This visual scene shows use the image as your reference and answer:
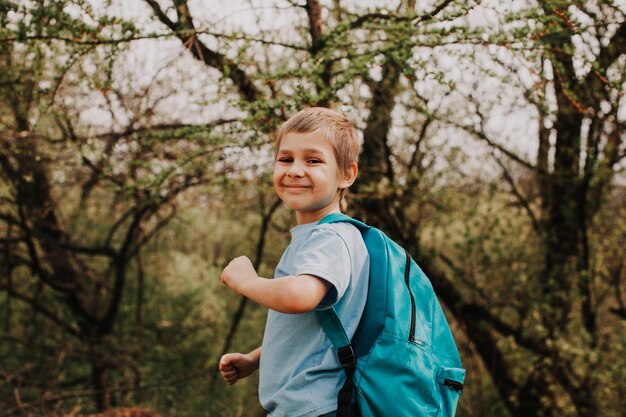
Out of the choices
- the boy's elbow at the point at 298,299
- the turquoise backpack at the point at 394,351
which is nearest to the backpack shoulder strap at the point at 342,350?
the turquoise backpack at the point at 394,351

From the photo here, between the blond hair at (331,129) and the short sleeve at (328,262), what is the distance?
324 mm

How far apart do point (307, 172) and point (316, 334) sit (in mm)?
447

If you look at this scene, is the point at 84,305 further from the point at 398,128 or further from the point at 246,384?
the point at 398,128

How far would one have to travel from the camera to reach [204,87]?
6250 millimetres

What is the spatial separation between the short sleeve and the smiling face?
211 millimetres

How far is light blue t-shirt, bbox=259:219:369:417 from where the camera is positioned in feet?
5.25

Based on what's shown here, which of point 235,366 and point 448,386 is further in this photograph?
point 235,366

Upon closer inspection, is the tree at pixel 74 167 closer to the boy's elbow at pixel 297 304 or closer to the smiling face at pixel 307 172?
the smiling face at pixel 307 172

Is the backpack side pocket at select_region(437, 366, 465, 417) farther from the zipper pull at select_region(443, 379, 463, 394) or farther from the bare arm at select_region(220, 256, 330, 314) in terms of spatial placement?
the bare arm at select_region(220, 256, 330, 314)

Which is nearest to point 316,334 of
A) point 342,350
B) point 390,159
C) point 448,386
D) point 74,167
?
point 342,350

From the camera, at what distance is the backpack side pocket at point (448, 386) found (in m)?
1.69

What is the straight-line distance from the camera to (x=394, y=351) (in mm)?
1614

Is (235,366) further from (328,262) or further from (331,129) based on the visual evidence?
(331,129)

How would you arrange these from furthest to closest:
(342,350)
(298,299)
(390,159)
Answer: (390,159)
(342,350)
(298,299)
